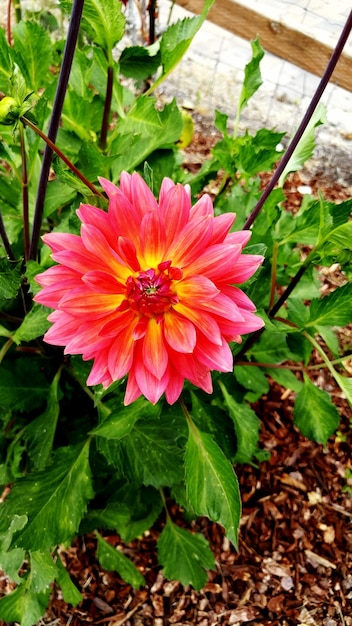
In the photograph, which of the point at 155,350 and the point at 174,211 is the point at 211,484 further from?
the point at 174,211

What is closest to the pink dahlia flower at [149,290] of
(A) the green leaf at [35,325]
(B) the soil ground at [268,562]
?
(A) the green leaf at [35,325]

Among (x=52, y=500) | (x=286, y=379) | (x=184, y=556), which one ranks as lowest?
A: (x=184, y=556)

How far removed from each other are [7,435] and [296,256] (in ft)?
2.46

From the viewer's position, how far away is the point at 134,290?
74 centimetres

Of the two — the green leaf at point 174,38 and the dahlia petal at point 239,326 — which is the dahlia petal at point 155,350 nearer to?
the dahlia petal at point 239,326

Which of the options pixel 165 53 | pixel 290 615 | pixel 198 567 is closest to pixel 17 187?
pixel 165 53

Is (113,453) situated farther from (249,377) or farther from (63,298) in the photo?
(63,298)

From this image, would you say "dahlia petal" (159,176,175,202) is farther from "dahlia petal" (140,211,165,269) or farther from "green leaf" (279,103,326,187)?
"green leaf" (279,103,326,187)

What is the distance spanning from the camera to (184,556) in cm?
136

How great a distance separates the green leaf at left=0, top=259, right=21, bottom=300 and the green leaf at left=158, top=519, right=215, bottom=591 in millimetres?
796

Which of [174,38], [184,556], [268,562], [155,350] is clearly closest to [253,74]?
[174,38]

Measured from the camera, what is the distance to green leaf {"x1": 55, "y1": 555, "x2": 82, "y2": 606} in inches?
51.9

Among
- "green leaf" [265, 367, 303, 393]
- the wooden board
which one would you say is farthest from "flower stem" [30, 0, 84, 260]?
the wooden board

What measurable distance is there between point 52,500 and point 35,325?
0.34 metres
